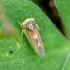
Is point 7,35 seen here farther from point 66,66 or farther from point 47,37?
point 66,66

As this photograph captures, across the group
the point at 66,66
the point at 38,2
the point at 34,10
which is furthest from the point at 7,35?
the point at 38,2

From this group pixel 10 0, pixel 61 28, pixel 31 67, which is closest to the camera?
pixel 10 0

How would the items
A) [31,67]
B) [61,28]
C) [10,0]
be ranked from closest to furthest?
[10,0] → [31,67] → [61,28]

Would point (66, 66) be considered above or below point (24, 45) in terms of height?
below
